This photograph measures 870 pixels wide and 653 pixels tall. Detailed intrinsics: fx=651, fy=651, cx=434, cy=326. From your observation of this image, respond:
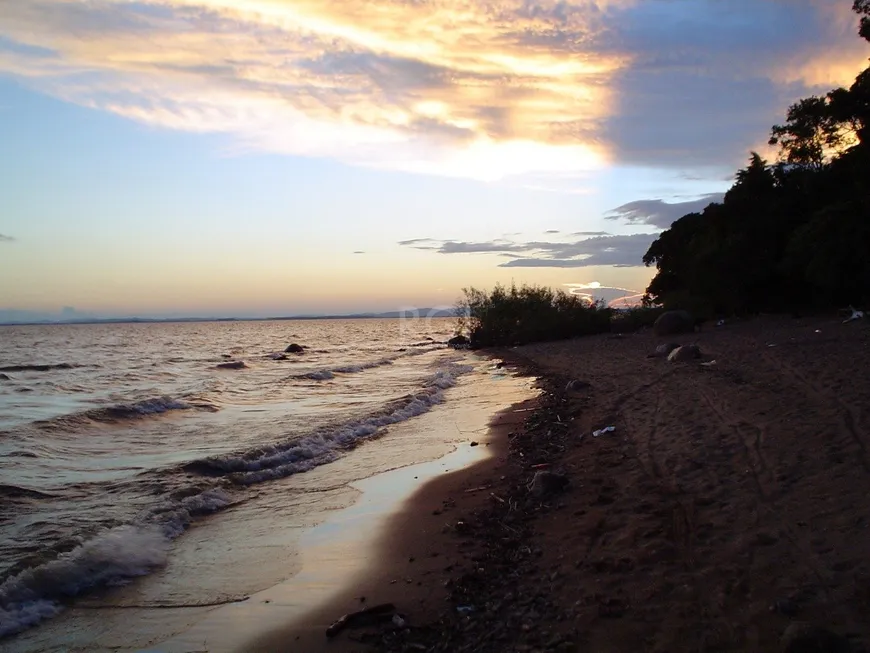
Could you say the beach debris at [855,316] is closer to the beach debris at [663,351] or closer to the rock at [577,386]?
the beach debris at [663,351]

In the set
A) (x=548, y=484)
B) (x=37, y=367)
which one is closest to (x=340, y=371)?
(x=37, y=367)

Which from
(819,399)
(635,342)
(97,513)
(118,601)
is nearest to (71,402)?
(97,513)

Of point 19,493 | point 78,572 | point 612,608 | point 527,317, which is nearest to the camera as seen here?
point 612,608

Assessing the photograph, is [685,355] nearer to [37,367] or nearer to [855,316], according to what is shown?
[855,316]

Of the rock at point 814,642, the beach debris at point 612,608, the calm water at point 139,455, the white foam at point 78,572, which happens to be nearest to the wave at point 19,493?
the calm water at point 139,455

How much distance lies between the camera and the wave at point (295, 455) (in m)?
10.5

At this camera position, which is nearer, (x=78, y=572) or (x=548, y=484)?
(x=78, y=572)

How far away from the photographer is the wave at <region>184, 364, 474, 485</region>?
1054 centimetres

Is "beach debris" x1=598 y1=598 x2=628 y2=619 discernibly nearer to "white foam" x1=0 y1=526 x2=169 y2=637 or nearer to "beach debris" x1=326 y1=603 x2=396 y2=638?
"beach debris" x1=326 y1=603 x2=396 y2=638

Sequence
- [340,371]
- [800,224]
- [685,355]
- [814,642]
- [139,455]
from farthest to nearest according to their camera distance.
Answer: [340,371]
[800,224]
[685,355]
[139,455]
[814,642]

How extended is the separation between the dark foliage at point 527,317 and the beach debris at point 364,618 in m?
40.6

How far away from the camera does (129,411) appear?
696 inches

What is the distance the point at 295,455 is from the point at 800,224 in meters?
26.5

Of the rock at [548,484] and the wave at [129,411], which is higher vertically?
the rock at [548,484]
